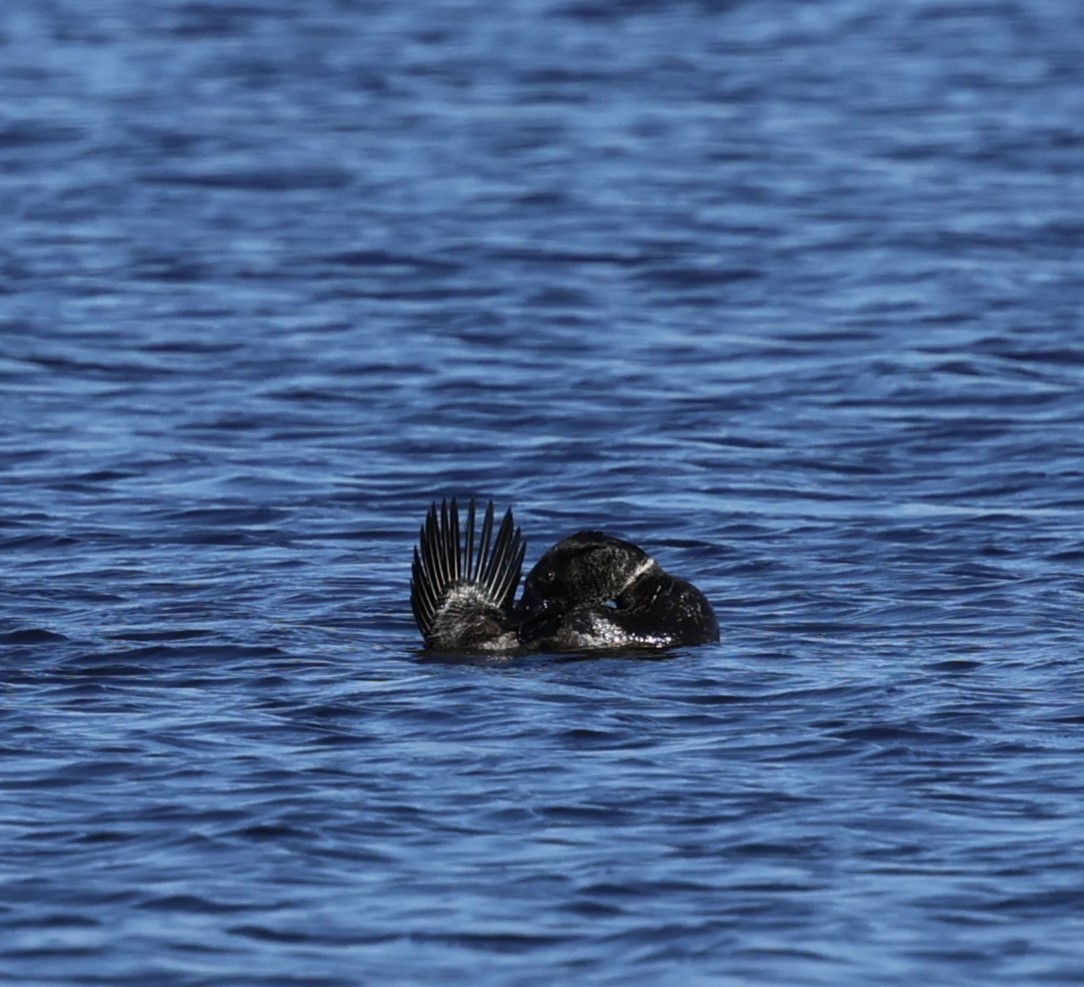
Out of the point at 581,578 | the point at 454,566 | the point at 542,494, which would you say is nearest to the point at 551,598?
the point at 581,578

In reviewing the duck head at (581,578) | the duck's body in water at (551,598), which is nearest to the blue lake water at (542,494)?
the duck's body in water at (551,598)

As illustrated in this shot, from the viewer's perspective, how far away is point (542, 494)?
13281 mm

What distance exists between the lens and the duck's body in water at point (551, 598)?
9742 millimetres

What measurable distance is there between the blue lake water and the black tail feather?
25 centimetres

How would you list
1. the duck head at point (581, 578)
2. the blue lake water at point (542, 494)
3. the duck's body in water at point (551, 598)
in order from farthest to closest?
the duck head at point (581, 578) < the duck's body in water at point (551, 598) < the blue lake water at point (542, 494)

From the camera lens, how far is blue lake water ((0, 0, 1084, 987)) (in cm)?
682

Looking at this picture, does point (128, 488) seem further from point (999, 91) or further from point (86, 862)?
point (999, 91)

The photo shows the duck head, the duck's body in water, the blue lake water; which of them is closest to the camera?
the blue lake water

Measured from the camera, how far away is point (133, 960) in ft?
21.0

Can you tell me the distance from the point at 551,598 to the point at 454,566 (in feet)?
1.44

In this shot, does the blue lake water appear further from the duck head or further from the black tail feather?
the duck head

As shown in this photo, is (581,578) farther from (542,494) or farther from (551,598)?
(542,494)

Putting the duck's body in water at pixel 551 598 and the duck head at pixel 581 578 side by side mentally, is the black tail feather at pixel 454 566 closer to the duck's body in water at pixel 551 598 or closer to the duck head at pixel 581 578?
the duck's body in water at pixel 551 598

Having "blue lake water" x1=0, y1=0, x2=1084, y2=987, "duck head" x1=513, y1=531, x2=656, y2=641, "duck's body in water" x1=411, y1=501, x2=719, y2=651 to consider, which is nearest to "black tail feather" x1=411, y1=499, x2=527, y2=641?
"duck's body in water" x1=411, y1=501, x2=719, y2=651
